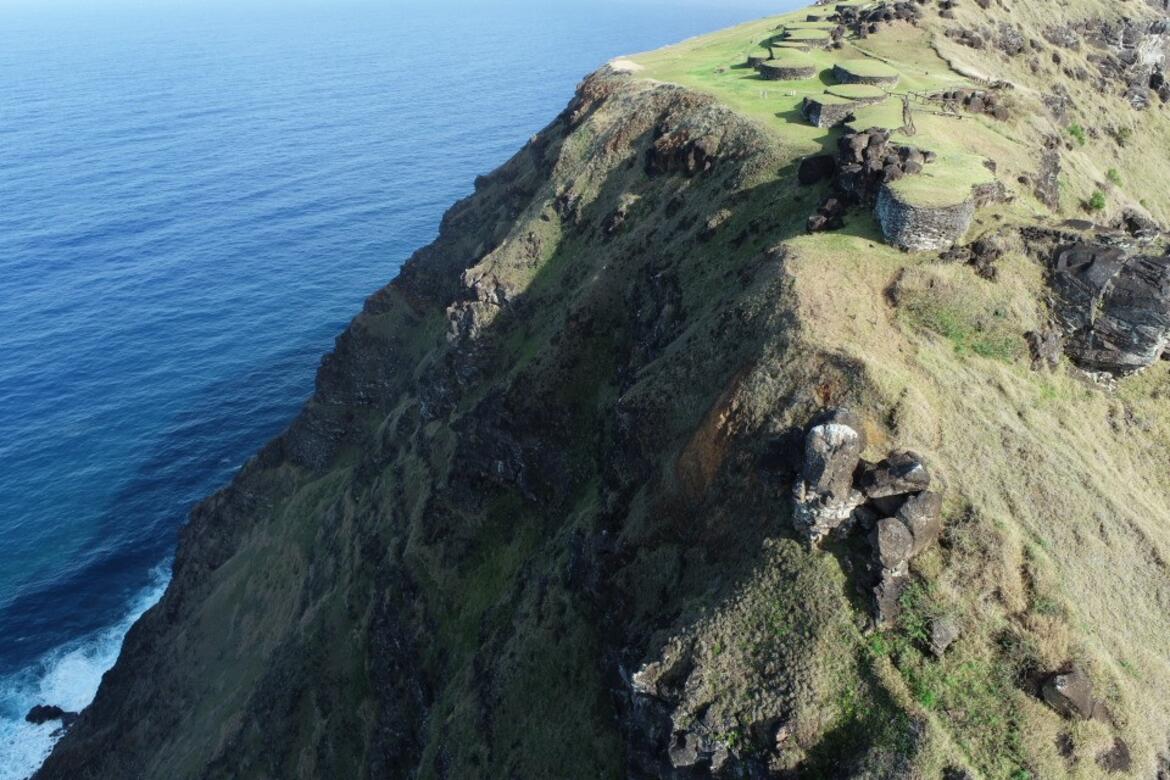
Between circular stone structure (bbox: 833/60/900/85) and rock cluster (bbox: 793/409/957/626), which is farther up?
circular stone structure (bbox: 833/60/900/85)

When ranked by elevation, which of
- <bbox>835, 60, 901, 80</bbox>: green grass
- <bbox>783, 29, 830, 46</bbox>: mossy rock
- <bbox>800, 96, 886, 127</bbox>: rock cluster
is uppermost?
<bbox>783, 29, 830, 46</bbox>: mossy rock

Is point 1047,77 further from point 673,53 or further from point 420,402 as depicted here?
point 420,402

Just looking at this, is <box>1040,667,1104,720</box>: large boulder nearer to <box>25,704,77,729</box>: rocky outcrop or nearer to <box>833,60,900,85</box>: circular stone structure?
<box>833,60,900,85</box>: circular stone structure

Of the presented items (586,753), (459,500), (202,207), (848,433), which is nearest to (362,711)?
(459,500)

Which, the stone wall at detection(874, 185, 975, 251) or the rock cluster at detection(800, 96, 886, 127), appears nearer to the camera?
the stone wall at detection(874, 185, 975, 251)

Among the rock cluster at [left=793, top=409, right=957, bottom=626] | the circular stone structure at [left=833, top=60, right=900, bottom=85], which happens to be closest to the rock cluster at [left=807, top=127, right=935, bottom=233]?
the rock cluster at [left=793, top=409, right=957, bottom=626]

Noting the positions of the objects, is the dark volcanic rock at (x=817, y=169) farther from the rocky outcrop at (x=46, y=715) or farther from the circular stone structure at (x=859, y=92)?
the rocky outcrop at (x=46, y=715)

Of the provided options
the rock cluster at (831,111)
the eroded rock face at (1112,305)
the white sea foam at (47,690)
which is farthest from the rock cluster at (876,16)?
the white sea foam at (47,690)
